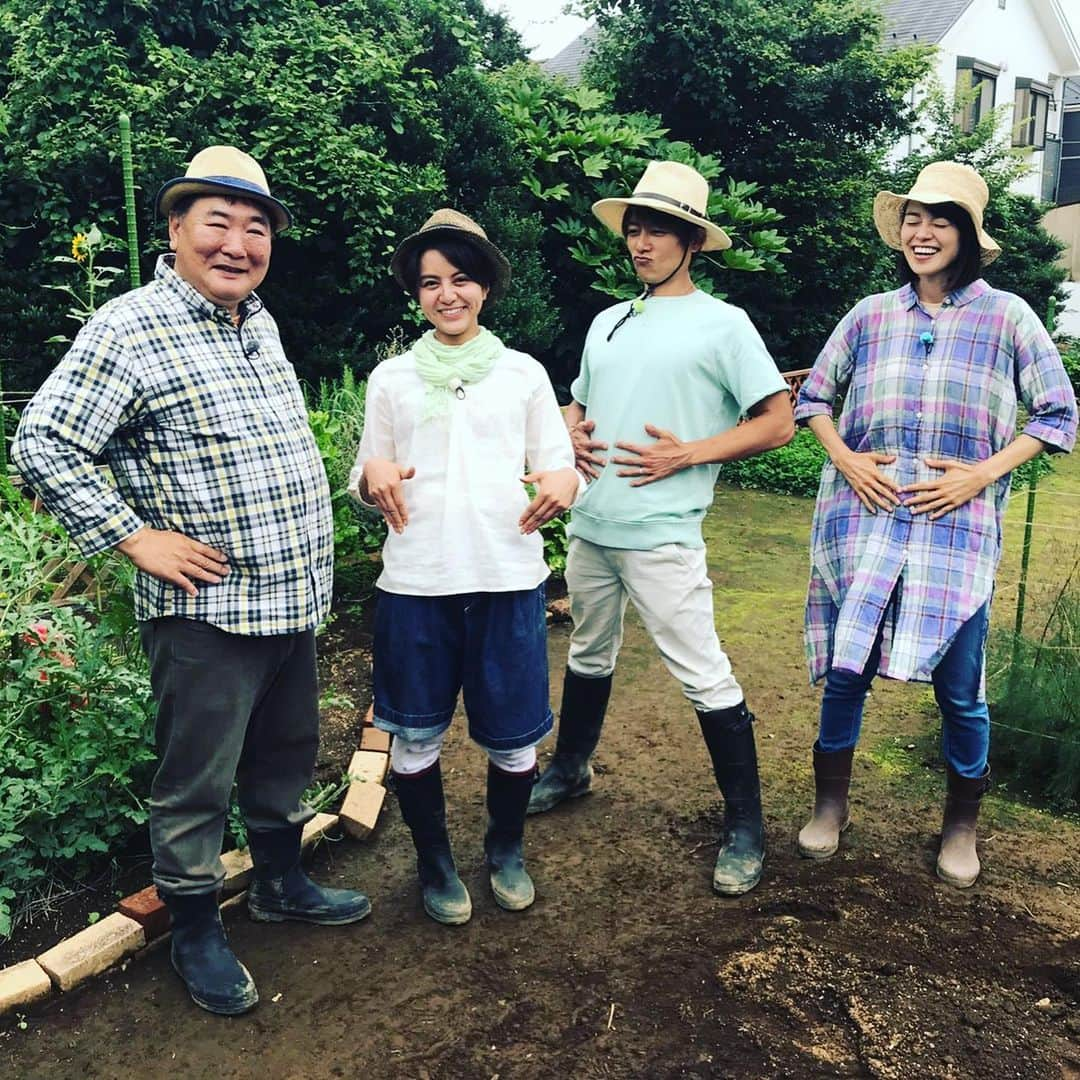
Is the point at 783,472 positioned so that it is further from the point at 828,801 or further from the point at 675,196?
the point at 675,196

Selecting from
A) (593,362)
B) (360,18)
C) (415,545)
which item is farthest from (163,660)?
(360,18)

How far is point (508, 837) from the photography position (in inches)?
119

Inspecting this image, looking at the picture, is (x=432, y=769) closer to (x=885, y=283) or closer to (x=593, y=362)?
(x=593, y=362)

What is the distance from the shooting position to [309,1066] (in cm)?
234

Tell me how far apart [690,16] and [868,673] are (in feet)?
28.4

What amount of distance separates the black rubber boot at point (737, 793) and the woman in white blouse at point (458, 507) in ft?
1.84

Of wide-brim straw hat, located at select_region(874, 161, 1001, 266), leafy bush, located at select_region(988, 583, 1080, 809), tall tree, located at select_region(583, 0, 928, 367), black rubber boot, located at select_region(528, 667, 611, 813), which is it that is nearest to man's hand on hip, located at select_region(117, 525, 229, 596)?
black rubber boot, located at select_region(528, 667, 611, 813)

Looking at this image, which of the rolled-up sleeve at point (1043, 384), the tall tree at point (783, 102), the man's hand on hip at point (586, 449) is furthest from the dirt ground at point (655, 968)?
the tall tree at point (783, 102)

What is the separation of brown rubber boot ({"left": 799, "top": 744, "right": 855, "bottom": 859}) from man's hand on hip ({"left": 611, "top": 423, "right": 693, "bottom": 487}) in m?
1.00

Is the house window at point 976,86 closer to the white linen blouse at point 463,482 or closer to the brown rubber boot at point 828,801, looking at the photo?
the brown rubber boot at point 828,801

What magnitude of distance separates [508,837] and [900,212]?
2.15 m

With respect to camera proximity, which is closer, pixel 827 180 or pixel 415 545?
pixel 415 545

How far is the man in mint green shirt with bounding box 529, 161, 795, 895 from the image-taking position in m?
2.97

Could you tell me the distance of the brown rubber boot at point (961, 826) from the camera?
305cm
